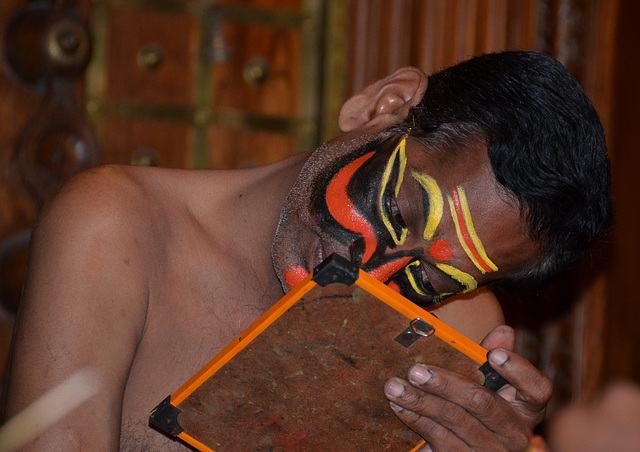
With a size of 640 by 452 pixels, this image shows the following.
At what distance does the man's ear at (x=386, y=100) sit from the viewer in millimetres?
1372

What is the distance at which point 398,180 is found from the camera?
1.18 meters

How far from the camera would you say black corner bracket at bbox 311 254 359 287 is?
35.7 inches

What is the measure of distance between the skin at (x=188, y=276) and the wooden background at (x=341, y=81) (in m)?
0.81

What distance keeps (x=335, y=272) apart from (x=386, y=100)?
562mm

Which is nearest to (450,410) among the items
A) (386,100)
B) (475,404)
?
(475,404)

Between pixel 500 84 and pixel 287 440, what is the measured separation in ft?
2.16

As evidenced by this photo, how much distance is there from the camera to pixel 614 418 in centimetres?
49

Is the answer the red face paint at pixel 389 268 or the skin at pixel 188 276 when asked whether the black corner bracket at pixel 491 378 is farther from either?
the red face paint at pixel 389 268

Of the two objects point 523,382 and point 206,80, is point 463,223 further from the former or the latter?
point 206,80

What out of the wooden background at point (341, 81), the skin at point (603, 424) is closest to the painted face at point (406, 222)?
the skin at point (603, 424)

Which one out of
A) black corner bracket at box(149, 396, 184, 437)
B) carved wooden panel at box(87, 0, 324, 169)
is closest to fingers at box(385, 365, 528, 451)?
black corner bracket at box(149, 396, 184, 437)

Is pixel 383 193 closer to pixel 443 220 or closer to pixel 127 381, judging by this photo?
pixel 443 220

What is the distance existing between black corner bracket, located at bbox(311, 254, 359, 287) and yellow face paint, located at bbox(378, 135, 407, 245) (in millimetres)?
244

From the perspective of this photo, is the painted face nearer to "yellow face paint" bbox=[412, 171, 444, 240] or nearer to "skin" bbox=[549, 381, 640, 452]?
"yellow face paint" bbox=[412, 171, 444, 240]
